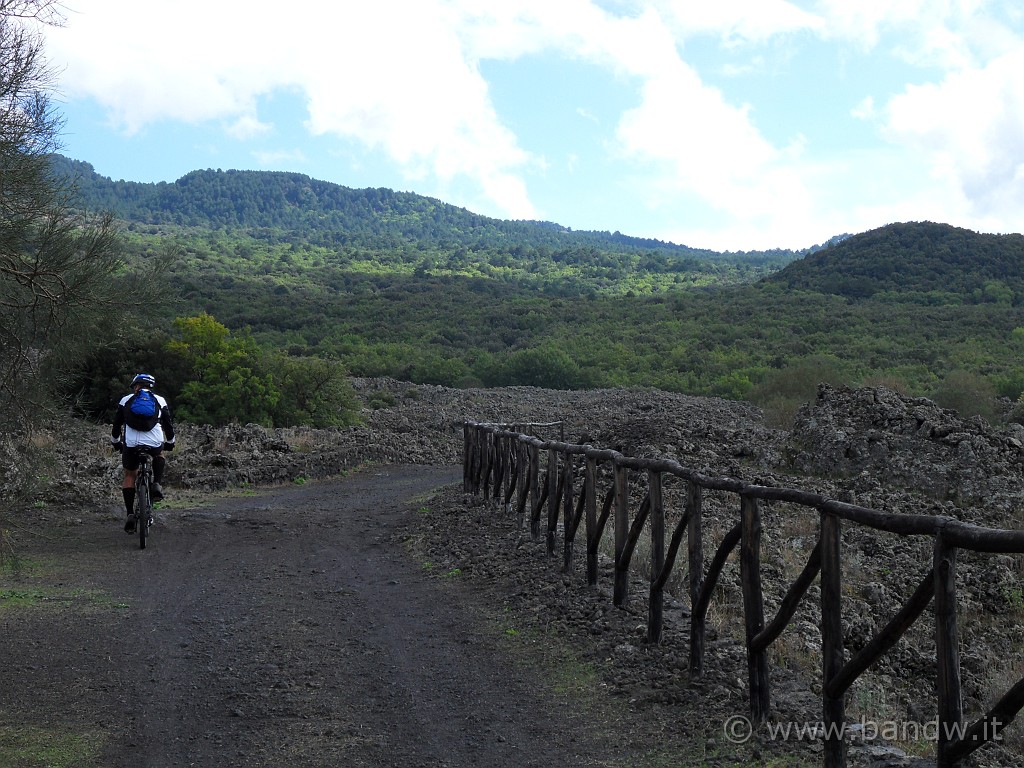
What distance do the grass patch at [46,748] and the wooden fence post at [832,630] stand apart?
140 inches

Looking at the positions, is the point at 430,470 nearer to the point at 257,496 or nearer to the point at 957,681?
the point at 257,496

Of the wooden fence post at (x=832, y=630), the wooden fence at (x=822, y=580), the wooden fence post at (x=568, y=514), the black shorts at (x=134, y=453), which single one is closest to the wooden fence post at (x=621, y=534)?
the wooden fence at (x=822, y=580)

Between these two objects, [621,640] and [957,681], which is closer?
[957,681]

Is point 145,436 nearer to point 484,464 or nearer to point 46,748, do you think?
point 484,464

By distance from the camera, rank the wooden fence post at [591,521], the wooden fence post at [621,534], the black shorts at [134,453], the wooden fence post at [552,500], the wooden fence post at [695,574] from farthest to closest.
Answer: the black shorts at [134,453] < the wooden fence post at [552,500] < the wooden fence post at [591,521] < the wooden fence post at [621,534] < the wooden fence post at [695,574]

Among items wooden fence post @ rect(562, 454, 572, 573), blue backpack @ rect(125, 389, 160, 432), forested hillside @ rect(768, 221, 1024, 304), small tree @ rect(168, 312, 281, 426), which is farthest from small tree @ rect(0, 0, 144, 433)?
forested hillside @ rect(768, 221, 1024, 304)

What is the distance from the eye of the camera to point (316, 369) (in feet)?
89.1

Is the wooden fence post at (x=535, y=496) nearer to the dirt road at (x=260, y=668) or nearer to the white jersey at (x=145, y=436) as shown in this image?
the dirt road at (x=260, y=668)

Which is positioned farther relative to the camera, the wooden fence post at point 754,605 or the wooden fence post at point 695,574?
the wooden fence post at point 695,574

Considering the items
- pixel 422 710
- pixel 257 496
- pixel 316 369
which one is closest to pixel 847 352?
pixel 316 369

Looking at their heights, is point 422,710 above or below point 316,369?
below

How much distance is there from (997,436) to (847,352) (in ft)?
121

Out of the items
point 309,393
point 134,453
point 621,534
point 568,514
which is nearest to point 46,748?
point 621,534

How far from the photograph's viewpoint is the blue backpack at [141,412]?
10.8m
